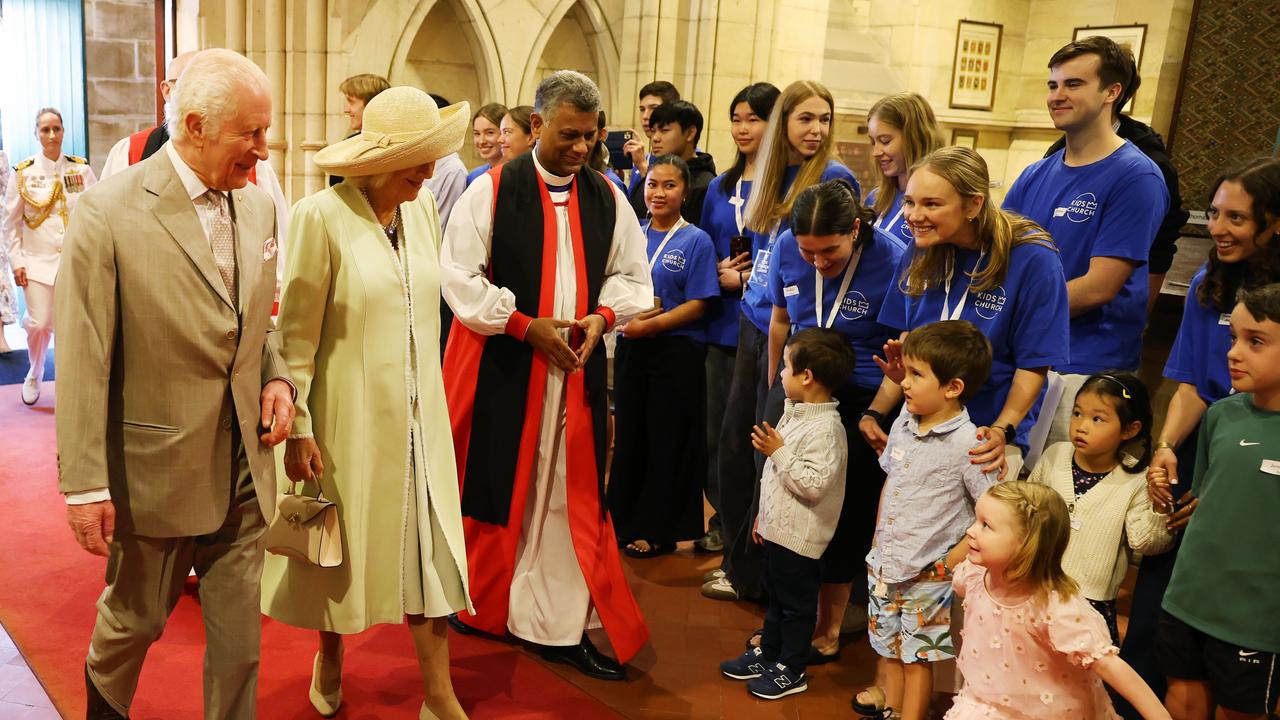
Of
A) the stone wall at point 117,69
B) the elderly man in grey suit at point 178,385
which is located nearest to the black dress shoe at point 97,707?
the elderly man in grey suit at point 178,385

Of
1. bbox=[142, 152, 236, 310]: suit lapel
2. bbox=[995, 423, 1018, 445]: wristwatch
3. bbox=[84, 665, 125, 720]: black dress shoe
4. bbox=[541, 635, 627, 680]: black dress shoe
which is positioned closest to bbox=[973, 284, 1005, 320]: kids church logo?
bbox=[995, 423, 1018, 445]: wristwatch

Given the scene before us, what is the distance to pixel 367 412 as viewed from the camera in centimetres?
297

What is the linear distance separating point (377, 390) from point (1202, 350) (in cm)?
258

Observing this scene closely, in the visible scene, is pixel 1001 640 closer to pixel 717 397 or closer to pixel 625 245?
pixel 625 245

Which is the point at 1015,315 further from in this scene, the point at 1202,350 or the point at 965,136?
the point at 965,136

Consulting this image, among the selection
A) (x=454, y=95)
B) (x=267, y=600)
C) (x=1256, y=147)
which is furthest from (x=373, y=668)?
(x=1256, y=147)

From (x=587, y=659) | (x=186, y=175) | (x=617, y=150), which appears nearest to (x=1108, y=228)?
(x=587, y=659)

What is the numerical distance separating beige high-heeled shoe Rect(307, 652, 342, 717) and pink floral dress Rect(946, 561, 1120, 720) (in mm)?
1942

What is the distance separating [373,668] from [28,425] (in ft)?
12.3

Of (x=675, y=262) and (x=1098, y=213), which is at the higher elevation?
(x=1098, y=213)

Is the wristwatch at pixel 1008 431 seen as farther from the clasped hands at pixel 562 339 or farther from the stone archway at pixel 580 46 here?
the stone archway at pixel 580 46

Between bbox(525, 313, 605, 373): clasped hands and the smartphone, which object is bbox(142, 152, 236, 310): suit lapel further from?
the smartphone

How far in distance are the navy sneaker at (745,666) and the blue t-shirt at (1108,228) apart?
151cm

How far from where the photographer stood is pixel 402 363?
3.00 metres
